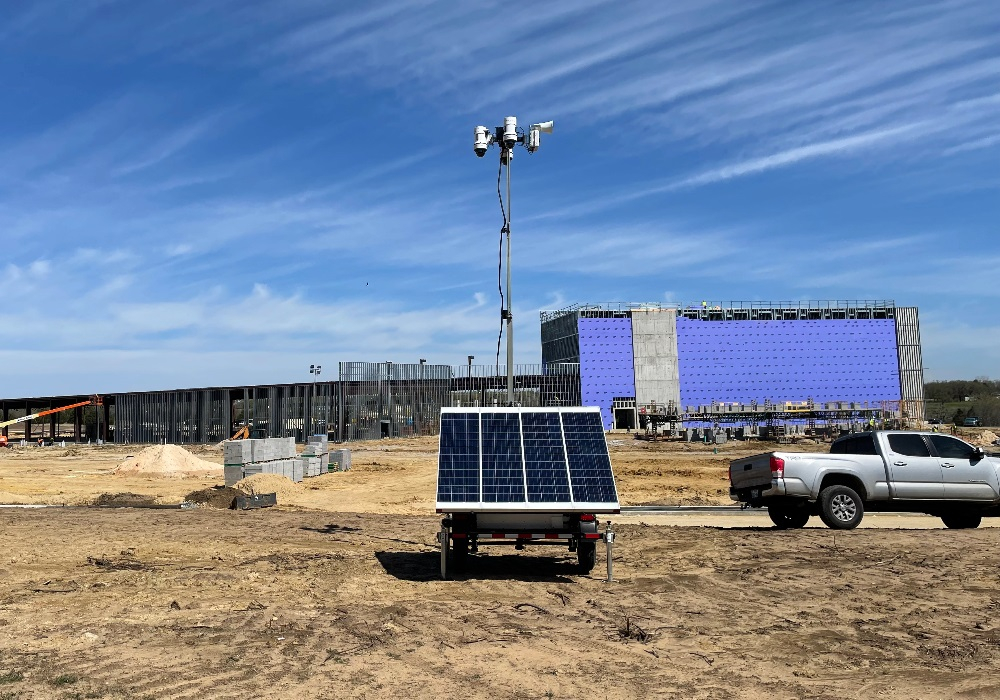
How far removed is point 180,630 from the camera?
8.46 m

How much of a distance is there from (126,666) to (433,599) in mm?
3863

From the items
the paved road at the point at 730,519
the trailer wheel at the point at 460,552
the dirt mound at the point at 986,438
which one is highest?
the trailer wheel at the point at 460,552

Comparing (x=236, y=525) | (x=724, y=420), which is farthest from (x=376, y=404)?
(x=236, y=525)

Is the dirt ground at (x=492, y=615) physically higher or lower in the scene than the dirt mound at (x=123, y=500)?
higher

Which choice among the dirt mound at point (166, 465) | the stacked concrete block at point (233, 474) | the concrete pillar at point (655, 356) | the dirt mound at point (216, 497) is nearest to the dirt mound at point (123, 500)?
the dirt mound at point (216, 497)

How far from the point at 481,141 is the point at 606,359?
58.7 m

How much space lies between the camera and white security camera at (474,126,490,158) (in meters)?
13.5

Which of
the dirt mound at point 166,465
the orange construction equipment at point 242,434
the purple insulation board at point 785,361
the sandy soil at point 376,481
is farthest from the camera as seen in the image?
the purple insulation board at point 785,361

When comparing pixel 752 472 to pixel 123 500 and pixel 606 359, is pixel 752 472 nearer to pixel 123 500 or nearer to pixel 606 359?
pixel 123 500

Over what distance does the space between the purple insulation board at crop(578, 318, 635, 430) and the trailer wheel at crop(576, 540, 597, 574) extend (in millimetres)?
58409

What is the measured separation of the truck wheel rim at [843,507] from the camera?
16.0 m

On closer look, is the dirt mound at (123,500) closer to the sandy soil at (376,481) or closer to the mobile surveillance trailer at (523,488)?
the sandy soil at (376,481)

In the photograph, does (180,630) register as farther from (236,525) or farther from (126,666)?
(236,525)

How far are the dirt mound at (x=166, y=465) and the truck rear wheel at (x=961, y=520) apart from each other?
29.4 m
